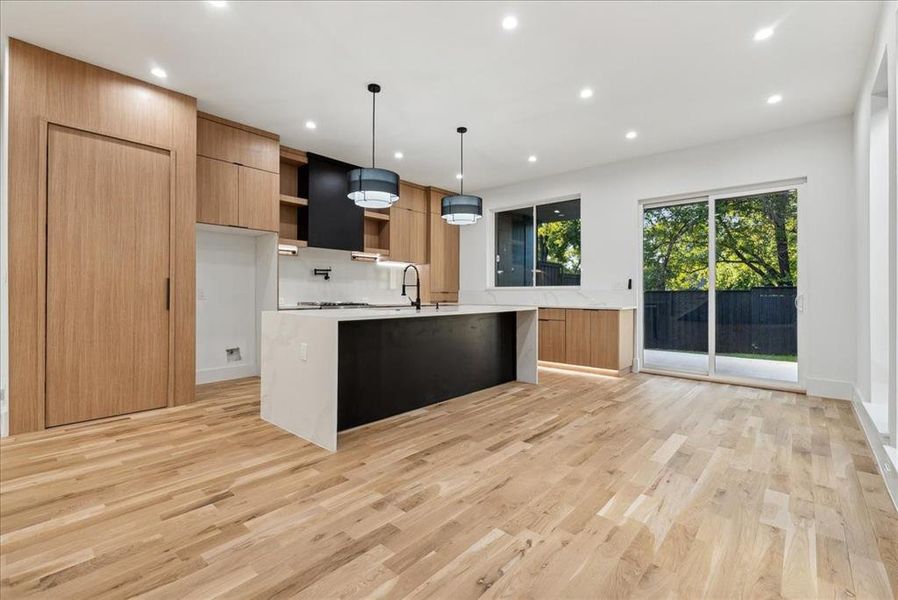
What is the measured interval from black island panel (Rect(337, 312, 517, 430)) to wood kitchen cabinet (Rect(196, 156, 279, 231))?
7.80ft

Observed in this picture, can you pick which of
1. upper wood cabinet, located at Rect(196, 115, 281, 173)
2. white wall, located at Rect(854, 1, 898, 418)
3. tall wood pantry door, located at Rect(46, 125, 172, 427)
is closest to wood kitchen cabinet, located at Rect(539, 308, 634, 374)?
white wall, located at Rect(854, 1, 898, 418)

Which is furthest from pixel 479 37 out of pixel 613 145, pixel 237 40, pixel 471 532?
pixel 471 532

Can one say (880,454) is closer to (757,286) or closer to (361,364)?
(757,286)

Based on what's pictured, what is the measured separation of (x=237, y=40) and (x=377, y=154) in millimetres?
2670

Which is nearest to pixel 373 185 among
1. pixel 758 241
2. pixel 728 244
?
pixel 728 244

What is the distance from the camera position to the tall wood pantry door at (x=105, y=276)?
10.9ft

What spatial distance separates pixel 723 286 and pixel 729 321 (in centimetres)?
43

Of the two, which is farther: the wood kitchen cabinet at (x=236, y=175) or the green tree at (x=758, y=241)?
the green tree at (x=758, y=241)

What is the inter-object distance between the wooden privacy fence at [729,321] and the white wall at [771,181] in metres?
0.21

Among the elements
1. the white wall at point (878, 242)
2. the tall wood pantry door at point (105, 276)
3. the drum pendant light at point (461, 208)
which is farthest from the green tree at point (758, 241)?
the tall wood pantry door at point (105, 276)

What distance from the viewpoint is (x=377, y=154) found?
5770 millimetres

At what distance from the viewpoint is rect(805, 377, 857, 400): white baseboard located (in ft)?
14.0

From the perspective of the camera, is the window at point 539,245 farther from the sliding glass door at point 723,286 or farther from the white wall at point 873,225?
the white wall at point 873,225

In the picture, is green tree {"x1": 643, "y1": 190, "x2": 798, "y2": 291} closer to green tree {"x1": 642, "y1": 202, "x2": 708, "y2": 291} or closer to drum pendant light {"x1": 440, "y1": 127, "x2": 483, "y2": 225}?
green tree {"x1": 642, "y1": 202, "x2": 708, "y2": 291}
